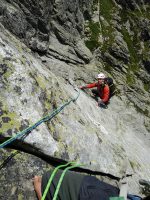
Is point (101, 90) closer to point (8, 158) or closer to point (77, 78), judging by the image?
point (77, 78)

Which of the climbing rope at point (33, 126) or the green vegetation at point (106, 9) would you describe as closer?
the climbing rope at point (33, 126)

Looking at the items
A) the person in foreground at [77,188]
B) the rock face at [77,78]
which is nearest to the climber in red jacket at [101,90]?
the rock face at [77,78]

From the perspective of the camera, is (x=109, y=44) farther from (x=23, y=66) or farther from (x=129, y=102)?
(x=23, y=66)

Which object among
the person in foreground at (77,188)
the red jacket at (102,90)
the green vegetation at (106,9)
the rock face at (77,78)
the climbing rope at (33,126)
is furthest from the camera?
the green vegetation at (106,9)

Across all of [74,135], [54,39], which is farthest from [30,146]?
[54,39]

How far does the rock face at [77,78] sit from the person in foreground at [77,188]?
1.78 ft

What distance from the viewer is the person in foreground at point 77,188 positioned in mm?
7559

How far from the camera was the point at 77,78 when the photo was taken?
22875 mm

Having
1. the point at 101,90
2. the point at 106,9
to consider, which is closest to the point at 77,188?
the point at 101,90

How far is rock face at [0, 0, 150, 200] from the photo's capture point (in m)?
9.73

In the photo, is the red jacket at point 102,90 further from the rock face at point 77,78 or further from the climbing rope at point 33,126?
the climbing rope at point 33,126

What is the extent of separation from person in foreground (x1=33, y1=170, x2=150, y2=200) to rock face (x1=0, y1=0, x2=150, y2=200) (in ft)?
1.78

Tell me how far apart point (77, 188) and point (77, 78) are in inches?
610

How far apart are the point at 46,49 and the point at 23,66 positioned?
11.6 metres
